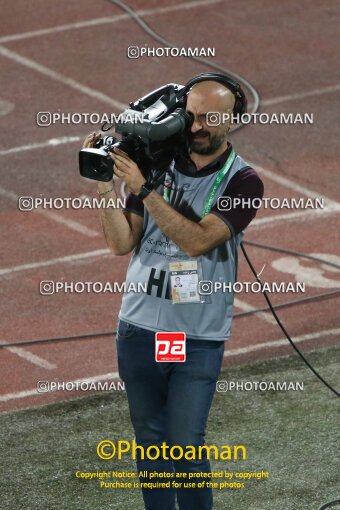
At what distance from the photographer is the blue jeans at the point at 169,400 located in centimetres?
606

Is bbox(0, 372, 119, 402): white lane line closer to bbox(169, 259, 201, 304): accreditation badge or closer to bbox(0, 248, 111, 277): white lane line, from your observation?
bbox(0, 248, 111, 277): white lane line

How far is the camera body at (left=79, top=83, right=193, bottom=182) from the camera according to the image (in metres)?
5.96

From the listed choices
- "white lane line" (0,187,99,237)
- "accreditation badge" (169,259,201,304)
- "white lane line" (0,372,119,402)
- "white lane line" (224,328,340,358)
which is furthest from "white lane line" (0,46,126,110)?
"accreditation badge" (169,259,201,304)

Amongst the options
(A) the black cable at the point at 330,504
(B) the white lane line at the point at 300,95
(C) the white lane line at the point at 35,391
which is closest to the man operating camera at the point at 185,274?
(A) the black cable at the point at 330,504

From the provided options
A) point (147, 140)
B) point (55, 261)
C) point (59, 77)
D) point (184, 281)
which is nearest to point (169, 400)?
point (184, 281)

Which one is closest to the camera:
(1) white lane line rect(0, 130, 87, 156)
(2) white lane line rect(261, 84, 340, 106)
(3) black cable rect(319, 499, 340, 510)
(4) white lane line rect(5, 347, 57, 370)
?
(3) black cable rect(319, 499, 340, 510)

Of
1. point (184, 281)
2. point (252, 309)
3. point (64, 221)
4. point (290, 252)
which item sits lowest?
point (64, 221)

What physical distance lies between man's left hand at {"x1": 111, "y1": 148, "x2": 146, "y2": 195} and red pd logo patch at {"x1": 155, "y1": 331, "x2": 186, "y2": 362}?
68 cm

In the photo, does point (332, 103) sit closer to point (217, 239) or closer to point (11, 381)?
point (11, 381)

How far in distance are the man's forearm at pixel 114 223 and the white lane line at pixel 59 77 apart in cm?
742

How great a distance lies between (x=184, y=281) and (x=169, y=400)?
1.86ft

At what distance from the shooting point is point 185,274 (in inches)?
240

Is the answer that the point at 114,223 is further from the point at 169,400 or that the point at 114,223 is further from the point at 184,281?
the point at 169,400

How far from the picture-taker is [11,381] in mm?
8758
